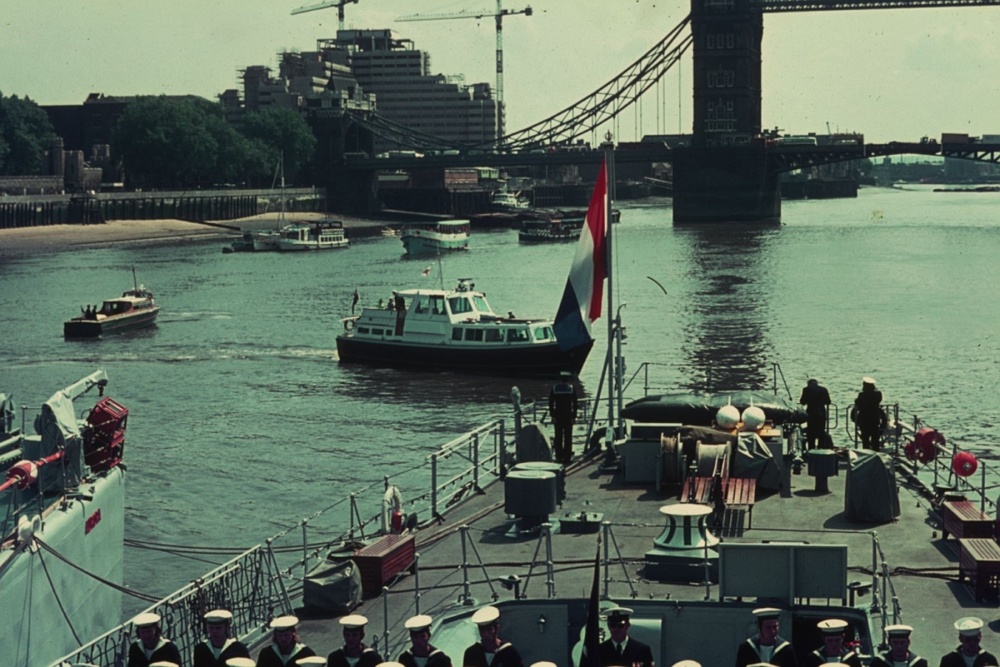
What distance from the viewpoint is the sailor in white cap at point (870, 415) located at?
23875 millimetres

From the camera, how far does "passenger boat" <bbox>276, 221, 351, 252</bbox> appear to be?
438 feet

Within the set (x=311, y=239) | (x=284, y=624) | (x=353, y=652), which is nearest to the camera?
(x=353, y=652)

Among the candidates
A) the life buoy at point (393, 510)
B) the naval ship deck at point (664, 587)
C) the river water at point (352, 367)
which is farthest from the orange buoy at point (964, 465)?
the river water at point (352, 367)

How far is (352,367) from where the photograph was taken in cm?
5962

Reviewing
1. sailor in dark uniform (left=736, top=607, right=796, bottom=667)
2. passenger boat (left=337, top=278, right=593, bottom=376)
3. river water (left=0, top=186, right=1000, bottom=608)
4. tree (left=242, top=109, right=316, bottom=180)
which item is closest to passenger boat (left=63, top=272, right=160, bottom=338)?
river water (left=0, top=186, right=1000, bottom=608)

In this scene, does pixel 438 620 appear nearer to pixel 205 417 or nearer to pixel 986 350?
pixel 205 417

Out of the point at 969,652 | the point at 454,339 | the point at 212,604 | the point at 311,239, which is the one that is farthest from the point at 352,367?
the point at 311,239

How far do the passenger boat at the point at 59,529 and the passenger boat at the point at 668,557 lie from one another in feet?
2.48

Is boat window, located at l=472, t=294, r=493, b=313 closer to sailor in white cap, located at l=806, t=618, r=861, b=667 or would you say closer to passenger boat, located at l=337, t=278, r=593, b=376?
passenger boat, located at l=337, t=278, r=593, b=376

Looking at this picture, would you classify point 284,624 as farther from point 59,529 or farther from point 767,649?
point 59,529

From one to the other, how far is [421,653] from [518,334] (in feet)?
145

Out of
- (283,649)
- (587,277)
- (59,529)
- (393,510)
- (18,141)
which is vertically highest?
(18,141)

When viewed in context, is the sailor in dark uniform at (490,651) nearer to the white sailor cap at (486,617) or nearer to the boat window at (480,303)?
the white sailor cap at (486,617)

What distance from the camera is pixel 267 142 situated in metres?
192
